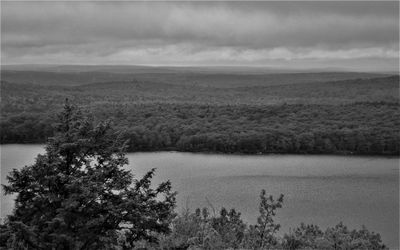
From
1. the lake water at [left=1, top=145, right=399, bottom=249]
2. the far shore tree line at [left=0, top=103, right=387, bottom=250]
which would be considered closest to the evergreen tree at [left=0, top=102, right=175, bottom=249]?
the far shore tree line at [left=0, top=103, right=387, bottom=250]

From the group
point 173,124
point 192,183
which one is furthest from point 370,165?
point 173,124

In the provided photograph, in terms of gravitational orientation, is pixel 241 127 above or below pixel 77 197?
below

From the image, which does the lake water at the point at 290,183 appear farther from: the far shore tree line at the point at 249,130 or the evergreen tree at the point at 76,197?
the evergreen tree at the point at 76,197

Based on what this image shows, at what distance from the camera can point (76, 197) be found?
5664mm

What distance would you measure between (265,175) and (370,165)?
9.43 m

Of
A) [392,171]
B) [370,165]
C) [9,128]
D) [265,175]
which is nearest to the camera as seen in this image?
[265,175]

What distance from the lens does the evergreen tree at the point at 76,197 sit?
5.66m

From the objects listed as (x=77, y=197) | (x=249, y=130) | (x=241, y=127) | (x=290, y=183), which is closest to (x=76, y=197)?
(x=77, y=197)

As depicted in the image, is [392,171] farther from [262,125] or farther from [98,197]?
[98,197]

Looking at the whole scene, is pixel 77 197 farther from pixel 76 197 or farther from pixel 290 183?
pixel 290 183

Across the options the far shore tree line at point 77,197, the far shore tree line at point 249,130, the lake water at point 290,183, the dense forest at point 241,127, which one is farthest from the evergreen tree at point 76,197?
the far shore tree line at point 249,130

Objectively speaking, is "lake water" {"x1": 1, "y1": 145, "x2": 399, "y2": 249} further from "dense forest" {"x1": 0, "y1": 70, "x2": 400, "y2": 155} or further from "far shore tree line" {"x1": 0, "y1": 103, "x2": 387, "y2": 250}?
"far shore tree line" {"x1": 0, "y1": 103, "x2": 387, "y2": 250}

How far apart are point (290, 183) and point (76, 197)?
24074 millimetres

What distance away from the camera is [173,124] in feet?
160
